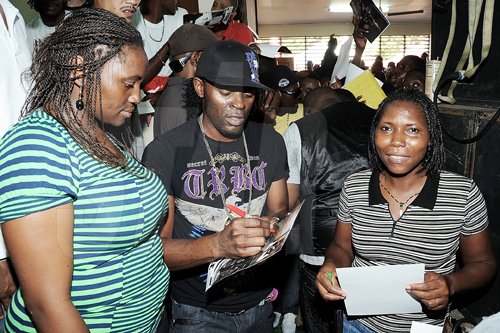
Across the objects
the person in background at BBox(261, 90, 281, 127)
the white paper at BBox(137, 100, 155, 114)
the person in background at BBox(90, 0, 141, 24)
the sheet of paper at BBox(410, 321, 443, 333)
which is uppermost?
the person in background at BBox(90, 0, 141, 24)

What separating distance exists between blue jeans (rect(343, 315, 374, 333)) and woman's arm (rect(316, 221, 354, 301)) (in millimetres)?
232

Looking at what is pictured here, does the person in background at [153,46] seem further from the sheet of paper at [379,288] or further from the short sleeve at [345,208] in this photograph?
the sheet of paper at [379,288]

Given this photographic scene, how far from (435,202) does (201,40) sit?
70.2 inches

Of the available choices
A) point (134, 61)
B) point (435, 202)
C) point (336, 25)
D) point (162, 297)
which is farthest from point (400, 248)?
point (336, 25)

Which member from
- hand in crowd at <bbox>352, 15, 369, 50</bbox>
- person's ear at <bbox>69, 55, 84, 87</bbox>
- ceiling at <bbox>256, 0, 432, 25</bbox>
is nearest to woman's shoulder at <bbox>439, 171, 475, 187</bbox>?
person's ear at <bbox>69, 55, 84, 87</bbox>

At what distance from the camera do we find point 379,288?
1.66 m

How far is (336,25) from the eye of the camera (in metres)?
18.2

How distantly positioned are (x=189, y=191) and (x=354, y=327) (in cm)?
90

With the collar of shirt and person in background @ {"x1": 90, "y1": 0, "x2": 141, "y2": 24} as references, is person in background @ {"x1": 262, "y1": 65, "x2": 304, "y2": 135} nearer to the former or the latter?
person in background @ {"x1": 90, "y1": 0, "x2": 141, "y2": 24}

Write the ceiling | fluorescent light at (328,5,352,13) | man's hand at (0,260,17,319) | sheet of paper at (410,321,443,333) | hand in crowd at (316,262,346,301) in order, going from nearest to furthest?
sheet of paper at (410,321,443,333), man's hand at (0,260,17,319), hand in crowd at (316,262,346,301), the ceiling, fluorescent light at (328,5,352,13)

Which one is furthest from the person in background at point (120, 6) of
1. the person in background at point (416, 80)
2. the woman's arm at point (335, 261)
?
the person in background at point (416, 80)

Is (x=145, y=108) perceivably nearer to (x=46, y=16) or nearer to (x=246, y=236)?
(x=46, y=16)

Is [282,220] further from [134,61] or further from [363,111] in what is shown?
[363,111]

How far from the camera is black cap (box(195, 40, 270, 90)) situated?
1.83 meters
